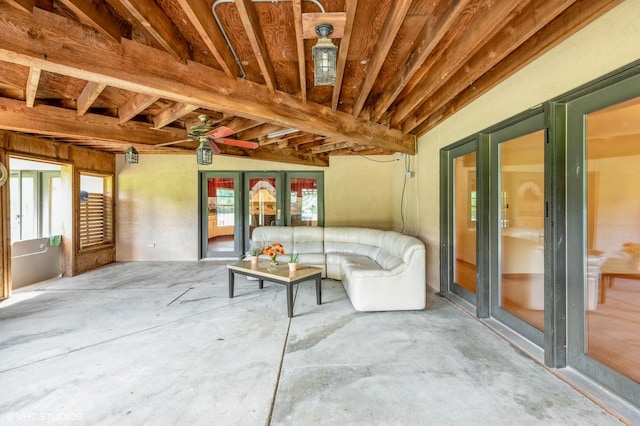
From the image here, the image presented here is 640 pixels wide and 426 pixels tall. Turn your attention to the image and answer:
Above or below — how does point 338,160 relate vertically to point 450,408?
above

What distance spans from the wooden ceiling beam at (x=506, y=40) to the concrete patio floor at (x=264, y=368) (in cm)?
249

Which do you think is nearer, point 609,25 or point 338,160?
point 609,25

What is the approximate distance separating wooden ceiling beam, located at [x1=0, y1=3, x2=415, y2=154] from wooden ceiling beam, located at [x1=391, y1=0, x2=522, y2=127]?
130 cm

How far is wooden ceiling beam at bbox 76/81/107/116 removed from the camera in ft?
9.03

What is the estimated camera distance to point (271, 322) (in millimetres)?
3162

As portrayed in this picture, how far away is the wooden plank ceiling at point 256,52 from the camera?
1764mm

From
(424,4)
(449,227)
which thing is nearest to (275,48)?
(424,4)

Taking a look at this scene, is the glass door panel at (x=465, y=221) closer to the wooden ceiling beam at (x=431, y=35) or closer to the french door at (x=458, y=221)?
the french door at (x=458, y=221)

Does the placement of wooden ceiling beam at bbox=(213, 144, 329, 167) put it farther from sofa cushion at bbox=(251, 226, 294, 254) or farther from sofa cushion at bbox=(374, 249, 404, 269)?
sofa cushion at bbox=(374, 249, 404, 269)

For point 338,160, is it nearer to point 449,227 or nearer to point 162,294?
point 449,227

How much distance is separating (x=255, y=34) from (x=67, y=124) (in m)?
3.31

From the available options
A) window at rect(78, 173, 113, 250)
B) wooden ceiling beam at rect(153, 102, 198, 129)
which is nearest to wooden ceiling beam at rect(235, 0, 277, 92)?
wooden ceiling beam at rect(153, 102, 198, 129)

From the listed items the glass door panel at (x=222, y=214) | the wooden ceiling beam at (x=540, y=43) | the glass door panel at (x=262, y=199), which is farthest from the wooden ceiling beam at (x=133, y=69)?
the glass door panel at (x=222, y=214)

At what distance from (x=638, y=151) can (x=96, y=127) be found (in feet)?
18.6
